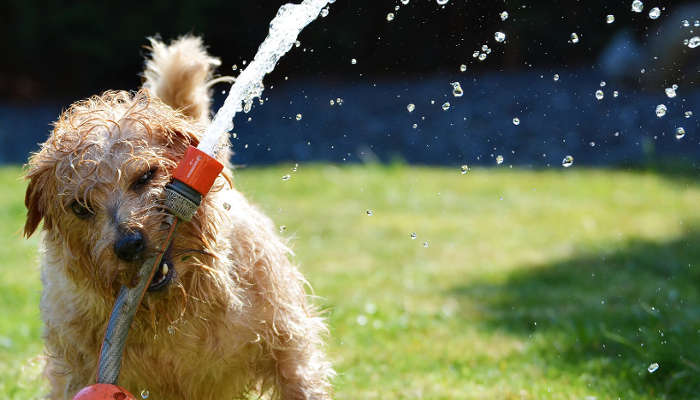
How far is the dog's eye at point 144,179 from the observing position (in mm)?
2848

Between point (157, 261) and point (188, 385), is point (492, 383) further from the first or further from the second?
point (157, 261)

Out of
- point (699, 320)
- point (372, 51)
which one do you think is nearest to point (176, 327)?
point (699, 320)

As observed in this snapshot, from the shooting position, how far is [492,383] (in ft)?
13.0

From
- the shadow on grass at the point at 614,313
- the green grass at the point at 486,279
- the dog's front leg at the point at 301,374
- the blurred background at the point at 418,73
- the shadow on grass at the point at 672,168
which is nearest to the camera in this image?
the dog's front leg at the point at 301,374

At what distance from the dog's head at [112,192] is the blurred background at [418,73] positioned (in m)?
7.67

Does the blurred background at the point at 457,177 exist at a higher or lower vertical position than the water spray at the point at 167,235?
higher

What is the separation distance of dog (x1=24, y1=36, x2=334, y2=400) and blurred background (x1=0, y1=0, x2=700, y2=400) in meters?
0.67

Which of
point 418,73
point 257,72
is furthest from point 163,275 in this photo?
point 418,73

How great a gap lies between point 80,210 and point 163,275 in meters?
0.40

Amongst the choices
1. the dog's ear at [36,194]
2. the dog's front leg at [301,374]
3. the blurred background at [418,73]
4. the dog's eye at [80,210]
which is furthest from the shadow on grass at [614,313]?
the blurred background at [418,73]

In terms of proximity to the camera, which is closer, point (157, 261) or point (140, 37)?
point (157, 261)

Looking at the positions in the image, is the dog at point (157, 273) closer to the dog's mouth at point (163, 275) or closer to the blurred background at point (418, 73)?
Result: the dog's mouth at point (163, 275)

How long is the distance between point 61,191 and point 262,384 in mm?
1082

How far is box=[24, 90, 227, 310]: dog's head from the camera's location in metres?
2.70
